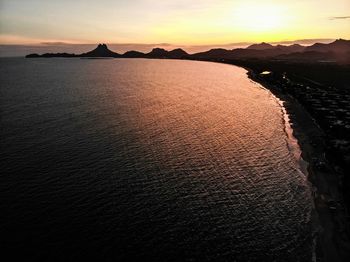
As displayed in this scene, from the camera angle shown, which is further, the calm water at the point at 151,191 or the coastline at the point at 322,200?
the calm water at the point at 151,191

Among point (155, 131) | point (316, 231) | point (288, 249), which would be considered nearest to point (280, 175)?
point (316, 231)

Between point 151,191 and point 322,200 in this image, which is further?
point 151,191

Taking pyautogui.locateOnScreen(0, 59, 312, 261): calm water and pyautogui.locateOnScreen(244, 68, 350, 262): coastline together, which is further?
pyautogui.locateOnScreen(0, 59, 312, 261): calm water

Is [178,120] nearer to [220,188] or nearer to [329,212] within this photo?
[220,188]
